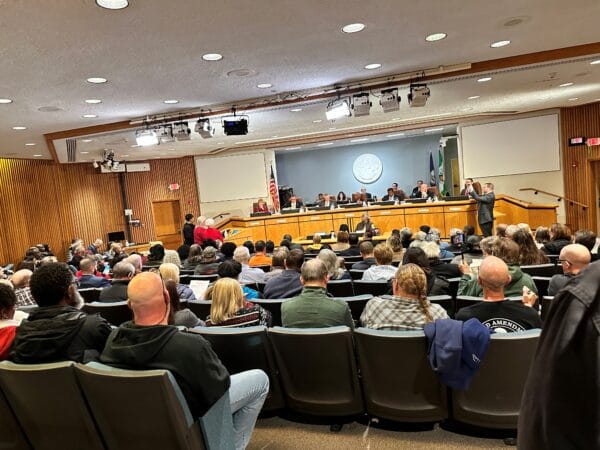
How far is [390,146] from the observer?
1731cm

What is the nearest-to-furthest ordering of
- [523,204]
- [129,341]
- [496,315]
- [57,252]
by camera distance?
[129,341] < [496,315] < [523,204] < [57,252]

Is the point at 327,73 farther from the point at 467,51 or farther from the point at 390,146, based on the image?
the point at 390,146

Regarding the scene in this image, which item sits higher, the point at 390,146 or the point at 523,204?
the point at 390,146

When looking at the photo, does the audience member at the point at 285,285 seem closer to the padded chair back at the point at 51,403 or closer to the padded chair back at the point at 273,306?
the padded chair back at the point at 273,306

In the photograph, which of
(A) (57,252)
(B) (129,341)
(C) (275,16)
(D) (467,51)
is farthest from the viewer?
(A) (57,252)

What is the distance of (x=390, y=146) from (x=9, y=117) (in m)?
13.4

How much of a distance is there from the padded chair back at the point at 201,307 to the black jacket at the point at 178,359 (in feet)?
5.83

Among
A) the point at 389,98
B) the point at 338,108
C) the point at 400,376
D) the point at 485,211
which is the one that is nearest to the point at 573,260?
the point at 400,376

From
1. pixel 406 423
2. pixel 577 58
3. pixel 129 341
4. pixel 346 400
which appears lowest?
pixel 406 423

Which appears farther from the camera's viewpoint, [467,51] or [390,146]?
[390,146]

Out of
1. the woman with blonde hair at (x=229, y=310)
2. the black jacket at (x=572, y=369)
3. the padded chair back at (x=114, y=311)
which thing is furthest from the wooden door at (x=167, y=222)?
the black jacket at (x=572, y=369)

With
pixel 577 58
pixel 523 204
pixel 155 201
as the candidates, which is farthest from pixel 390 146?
pixel 577 58

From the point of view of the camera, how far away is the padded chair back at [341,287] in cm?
427

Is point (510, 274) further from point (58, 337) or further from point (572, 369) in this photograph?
point (58, 337)
